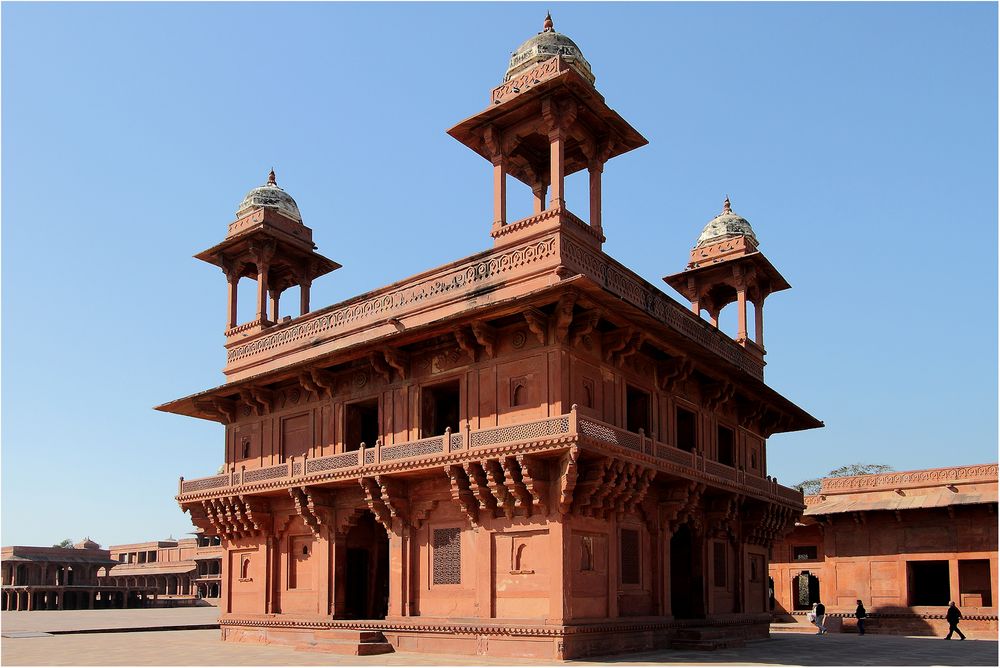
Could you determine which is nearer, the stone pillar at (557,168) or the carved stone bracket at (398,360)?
the stone pillar at (557,168)

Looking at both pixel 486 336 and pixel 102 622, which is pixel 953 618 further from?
pixel 102 622

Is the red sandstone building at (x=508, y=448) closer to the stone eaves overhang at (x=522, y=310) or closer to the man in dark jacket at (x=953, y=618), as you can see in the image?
the stone eaves overhang at (x=522, y=310)

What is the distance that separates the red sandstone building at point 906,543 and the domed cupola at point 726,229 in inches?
433

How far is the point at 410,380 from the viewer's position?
21641 mm

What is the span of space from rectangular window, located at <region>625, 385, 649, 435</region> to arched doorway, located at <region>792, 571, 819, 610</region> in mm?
19164

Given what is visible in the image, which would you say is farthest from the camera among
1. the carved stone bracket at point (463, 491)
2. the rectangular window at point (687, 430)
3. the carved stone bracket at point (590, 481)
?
the rectangular window at point (687, 430)

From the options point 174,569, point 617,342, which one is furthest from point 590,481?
point 174,569

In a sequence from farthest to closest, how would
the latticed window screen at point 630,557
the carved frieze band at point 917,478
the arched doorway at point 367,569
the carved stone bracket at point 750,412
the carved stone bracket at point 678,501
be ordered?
the carved frieze band at point 917,478
the carved stone bracket at point 750,412
the arched doorway at point 367,569
the carved stone bracket at point 678,501
the latticed window screen at point 630,557

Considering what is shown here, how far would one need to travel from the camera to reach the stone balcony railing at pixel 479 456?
57.8ft

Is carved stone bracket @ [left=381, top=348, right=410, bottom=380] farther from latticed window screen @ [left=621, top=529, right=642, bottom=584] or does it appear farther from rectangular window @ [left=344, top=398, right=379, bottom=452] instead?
latticed window screen @ [left=621, top=529, right=642, bottom=584]

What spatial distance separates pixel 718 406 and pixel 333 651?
37.5 ft

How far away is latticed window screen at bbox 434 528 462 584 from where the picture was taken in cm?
1991

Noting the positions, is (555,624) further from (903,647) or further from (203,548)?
(203,548)

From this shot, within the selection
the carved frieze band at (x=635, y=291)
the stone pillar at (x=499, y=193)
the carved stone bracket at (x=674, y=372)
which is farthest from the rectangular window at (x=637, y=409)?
the stone pillar at (x=499, y=193)
